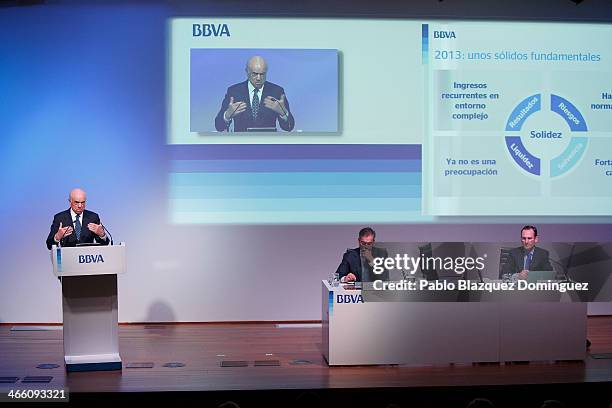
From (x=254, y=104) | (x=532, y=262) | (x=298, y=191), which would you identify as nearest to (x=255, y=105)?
(x=254, y=104)

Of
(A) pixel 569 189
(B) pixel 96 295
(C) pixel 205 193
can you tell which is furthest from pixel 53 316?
(A) pixel 569 189

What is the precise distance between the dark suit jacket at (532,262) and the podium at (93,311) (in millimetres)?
2722

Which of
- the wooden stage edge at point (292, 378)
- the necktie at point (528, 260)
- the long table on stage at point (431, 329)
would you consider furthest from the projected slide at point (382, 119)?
the long table on stage at point (431, 329)

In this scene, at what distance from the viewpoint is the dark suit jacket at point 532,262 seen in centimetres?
599

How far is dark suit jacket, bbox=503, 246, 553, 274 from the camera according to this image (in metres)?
5.99

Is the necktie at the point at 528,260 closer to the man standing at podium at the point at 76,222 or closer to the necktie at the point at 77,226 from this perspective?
the man standing at podium at the point at 76,222

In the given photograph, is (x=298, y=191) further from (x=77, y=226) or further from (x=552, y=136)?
(x=552, y=136)

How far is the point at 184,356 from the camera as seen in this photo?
6.41m

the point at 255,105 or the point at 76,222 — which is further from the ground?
→ the point at 255,105

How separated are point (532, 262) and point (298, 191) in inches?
104

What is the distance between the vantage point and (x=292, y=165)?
8.01m

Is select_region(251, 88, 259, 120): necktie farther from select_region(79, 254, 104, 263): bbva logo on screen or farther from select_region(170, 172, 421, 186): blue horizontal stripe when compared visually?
select_region(79, 254, 104, 263): bbva logo on screen

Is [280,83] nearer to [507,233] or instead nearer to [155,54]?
[155,54]

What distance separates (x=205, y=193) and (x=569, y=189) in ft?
11.5
